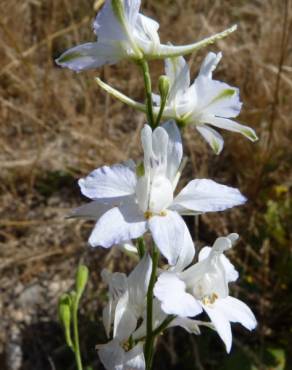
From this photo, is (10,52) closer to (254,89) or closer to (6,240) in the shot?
(6,240)

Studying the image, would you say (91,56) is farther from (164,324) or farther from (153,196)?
(164,324)

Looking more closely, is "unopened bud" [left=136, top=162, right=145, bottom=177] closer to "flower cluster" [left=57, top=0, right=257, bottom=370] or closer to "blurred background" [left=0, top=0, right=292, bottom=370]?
"flower cluster" [left=57, top=0, right=257, bottom=370]

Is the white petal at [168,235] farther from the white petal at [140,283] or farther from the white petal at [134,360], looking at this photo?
the white petal at [134,360]

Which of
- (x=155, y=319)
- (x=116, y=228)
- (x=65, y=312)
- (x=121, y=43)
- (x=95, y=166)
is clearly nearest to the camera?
(x=116, y=228)

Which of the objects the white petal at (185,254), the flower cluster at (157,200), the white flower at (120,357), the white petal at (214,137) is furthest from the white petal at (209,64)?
the white flower at (120,357)

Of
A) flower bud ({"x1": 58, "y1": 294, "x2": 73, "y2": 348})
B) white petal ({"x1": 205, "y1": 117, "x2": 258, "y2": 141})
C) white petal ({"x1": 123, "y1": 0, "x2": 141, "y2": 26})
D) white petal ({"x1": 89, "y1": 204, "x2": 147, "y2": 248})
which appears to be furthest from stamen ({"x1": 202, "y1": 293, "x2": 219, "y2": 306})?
white petal ({"x1": 123, "y1": 0, "x2": 141, "y2": 26})

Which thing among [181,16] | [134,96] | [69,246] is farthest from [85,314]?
[181,16]

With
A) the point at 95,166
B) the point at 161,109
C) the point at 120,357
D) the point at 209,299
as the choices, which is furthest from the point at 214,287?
the point at 95,166
